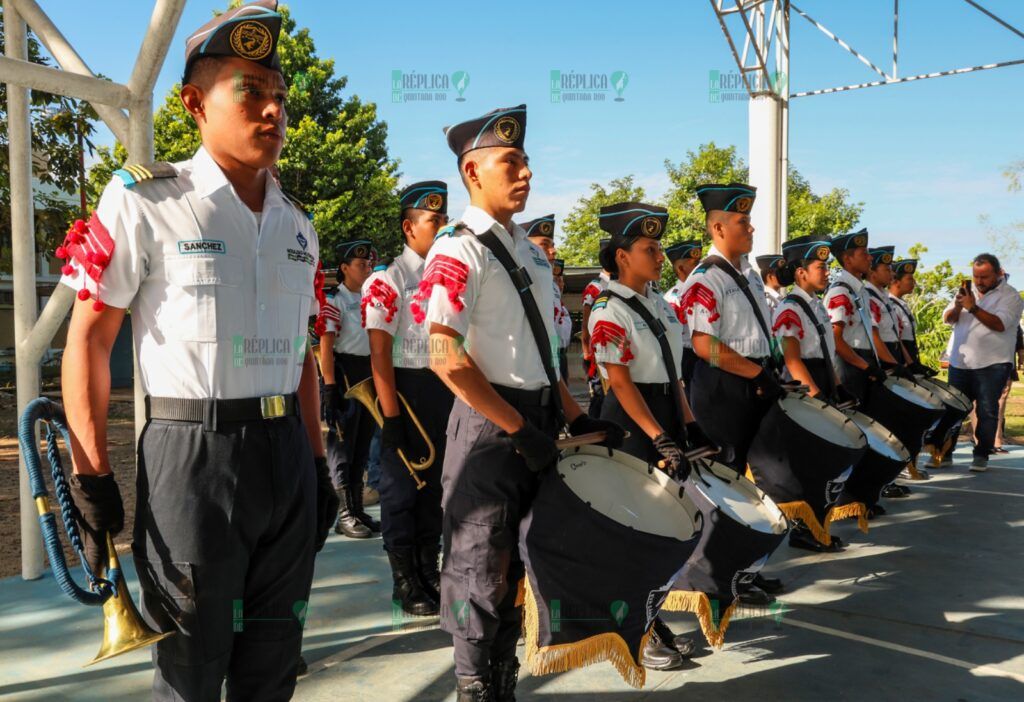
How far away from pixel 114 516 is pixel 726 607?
89.4 inches

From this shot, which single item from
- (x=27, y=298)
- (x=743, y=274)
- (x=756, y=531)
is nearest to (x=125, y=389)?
(x=27, y=298)

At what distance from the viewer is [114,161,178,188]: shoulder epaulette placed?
6.53ft

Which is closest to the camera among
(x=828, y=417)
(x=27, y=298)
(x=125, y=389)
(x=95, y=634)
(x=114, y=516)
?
(x=114, y=516)

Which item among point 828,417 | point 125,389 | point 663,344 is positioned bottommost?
point 125,389

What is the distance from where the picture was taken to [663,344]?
385 centimetres

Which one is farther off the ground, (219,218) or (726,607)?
(219,218)

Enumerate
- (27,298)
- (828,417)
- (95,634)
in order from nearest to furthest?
(95,634) < (27,298) < (828,417)

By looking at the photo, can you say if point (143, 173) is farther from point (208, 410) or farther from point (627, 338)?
point (627, 338)

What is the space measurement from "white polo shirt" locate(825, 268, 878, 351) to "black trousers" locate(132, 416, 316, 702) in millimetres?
5644

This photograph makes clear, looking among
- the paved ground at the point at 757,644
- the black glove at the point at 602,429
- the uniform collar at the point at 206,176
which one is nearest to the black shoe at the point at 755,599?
the paved ground at the point at 757,644

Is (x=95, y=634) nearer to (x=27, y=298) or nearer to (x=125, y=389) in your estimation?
(x=27, y=298)

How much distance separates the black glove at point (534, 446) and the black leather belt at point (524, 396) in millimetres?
193

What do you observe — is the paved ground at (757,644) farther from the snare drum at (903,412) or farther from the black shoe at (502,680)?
the snare drum at (903,412)

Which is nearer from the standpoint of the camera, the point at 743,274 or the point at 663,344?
the point at 663,344
